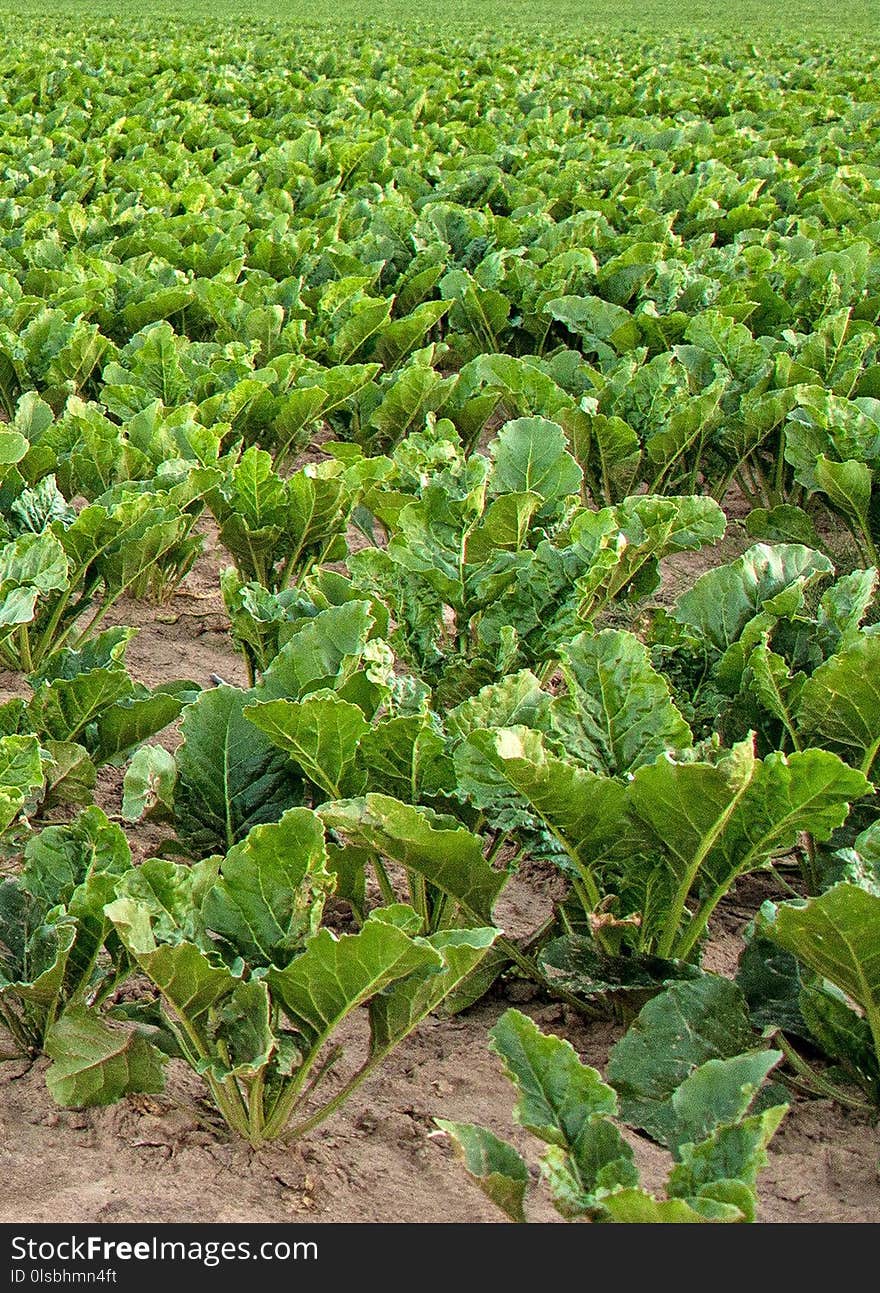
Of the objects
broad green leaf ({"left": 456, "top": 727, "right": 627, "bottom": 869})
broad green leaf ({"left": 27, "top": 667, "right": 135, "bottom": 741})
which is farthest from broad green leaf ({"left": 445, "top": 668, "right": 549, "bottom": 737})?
broad green leaf ({"left": 27, "top": 667, "right": 135, "bottom": 741})

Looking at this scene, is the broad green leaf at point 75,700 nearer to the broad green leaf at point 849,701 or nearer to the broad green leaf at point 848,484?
the broad green leaf at point 849,701

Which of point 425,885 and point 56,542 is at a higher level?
point 56,542

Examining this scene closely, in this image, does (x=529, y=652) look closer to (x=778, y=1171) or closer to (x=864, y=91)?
(x=778, y=1171)

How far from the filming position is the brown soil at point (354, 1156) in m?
1.84

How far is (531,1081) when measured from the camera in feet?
5.20

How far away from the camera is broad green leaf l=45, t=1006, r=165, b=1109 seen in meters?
1.88

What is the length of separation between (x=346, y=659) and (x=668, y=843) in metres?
0.65

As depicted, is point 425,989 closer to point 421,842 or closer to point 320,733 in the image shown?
point 421,842

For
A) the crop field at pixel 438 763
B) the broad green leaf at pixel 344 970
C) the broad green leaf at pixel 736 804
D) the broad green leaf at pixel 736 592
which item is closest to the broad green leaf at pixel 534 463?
the crop field at pixel 438 763

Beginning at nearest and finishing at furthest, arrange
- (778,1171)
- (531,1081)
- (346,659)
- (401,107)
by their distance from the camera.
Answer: (531,1081) → (778,1171) → (346,659) → (401,107)

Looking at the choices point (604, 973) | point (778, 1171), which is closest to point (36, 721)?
point (604, 973)

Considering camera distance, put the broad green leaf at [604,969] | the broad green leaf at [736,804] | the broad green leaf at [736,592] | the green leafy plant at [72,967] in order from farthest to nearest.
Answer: the broad green leaf at [736,592], the broad green leaf at [604,969], the green leafy plant at [72,967], the broad green leaf at [736,804]

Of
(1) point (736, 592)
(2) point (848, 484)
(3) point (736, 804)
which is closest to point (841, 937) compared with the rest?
(3) point (736, 804)

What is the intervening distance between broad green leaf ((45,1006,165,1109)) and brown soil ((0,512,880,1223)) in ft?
0.26
